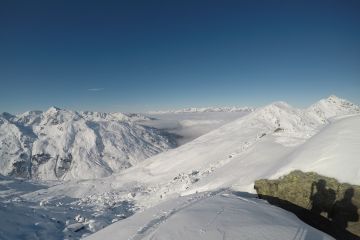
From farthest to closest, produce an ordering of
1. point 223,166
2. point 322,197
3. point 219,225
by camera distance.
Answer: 1. point 223,166
2. point 322,197
3. point 219,225

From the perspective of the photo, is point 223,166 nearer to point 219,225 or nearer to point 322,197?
point 322,197

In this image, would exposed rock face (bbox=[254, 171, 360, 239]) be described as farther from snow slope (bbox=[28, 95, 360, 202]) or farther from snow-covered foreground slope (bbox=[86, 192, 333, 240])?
snow-covered foreground slope (bbox=[86, 192, 333, 240])

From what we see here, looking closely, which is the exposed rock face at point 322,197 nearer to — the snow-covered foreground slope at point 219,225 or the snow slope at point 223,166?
the snow slope at point 223,166

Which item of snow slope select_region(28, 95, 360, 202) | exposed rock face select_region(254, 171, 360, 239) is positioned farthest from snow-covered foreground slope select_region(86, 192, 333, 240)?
snow slope select_region(28, 95, 360, 202)

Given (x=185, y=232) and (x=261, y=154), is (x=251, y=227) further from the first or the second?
(x=261, y=154)

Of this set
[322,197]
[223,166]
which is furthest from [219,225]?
[223,166]
